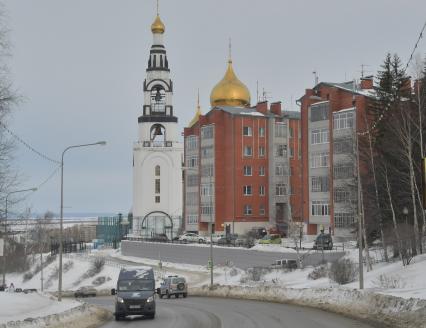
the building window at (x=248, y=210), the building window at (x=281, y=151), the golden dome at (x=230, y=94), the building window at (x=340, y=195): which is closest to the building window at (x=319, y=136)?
the building window at (x=340, y=195)

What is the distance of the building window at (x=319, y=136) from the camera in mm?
72125

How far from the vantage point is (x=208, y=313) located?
31.5 metres

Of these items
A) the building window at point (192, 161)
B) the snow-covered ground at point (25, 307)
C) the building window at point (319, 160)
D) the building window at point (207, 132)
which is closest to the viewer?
the snow-covered ground at point (25, 307)

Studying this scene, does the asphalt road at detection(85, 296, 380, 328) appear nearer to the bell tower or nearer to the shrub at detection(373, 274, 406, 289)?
the shrub at detection(373, 274, 406, 289)

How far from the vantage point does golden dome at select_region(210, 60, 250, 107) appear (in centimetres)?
10019

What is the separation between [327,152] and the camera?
71.9m

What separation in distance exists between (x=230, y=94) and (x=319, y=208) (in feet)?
105

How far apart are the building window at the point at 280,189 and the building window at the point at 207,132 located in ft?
33.8

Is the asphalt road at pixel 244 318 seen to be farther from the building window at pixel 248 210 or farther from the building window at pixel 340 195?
the building window at pixel 248 210

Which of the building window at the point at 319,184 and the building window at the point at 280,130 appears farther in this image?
the building window at the point at 280,130

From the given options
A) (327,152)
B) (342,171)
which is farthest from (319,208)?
(342,171)

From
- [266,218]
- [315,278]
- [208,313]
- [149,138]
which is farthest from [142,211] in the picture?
[208,313]

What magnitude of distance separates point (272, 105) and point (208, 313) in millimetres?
62456

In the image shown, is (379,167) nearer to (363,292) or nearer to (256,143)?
(363,292)
